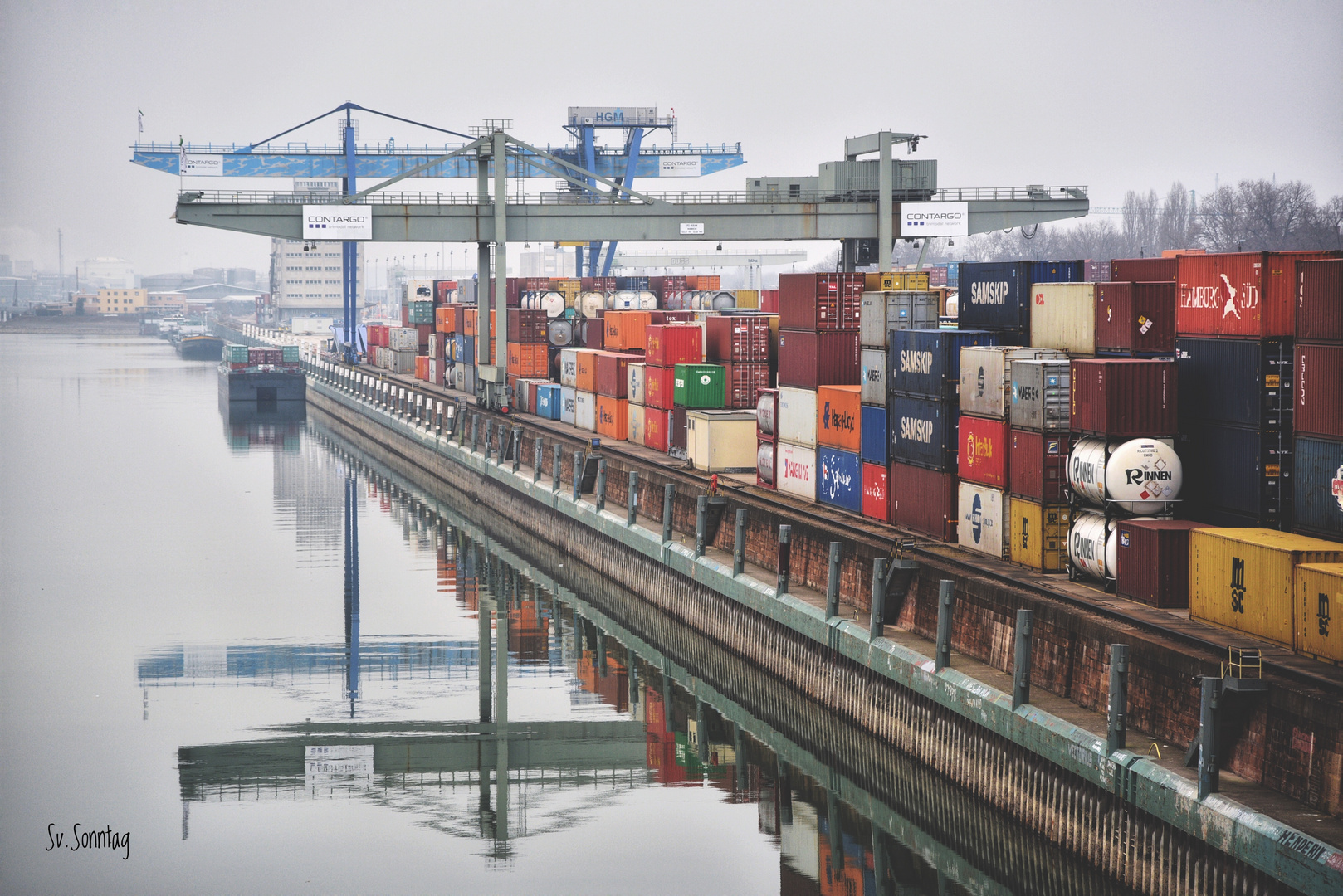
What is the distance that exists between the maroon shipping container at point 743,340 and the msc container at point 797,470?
675 cm

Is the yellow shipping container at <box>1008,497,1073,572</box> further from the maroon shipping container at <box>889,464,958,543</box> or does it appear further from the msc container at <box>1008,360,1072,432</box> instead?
the maroon shipping container at <box>889,464,958,543</box>

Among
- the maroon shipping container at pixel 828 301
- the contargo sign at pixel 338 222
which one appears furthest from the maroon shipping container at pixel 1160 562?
the contargo sign at pixel 338 222

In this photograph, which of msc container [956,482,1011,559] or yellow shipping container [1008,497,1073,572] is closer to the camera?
yellow shipping container [1008,497,1073,572]

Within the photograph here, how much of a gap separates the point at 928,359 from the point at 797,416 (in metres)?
6.82

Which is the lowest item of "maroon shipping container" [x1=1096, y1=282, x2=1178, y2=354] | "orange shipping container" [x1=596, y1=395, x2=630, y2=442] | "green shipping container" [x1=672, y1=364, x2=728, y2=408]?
"orange shipping container" [x1=596, y1=395, x2=630, y2=442]

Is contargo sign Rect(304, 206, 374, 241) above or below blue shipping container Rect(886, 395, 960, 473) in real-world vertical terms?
above

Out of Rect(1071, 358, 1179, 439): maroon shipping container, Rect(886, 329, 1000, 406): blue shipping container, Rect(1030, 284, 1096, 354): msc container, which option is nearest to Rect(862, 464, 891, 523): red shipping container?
Rect(886, 329, 1000, 406): blue shipping container

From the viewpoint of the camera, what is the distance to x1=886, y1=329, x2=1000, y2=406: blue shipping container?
86.4 feet

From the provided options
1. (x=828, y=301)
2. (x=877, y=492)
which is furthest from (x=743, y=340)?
(x=877, y=492)

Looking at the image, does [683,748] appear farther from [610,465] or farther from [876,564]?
[610,465]

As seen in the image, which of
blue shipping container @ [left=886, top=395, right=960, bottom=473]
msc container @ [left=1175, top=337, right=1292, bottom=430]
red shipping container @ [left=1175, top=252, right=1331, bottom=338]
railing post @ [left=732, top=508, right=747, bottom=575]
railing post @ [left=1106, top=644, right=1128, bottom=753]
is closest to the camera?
railing post @ [left=1106, top=644, right=1128, bottom=753]

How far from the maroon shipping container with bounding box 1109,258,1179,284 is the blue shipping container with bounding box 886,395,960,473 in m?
5.38

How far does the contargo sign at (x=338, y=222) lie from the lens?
170 feet

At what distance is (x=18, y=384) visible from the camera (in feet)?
426
